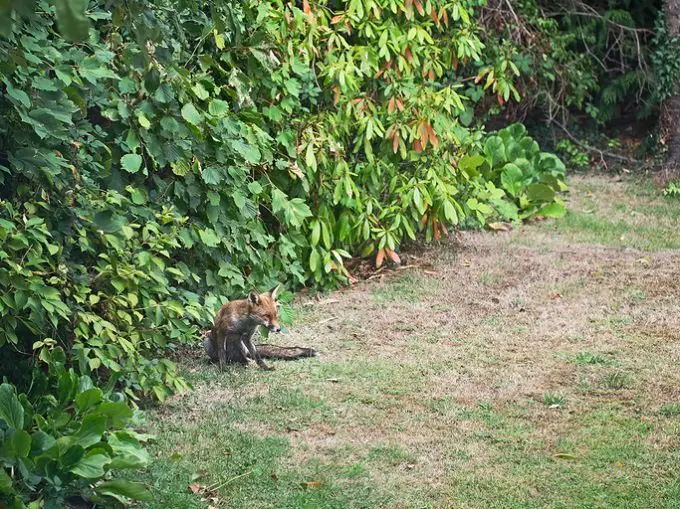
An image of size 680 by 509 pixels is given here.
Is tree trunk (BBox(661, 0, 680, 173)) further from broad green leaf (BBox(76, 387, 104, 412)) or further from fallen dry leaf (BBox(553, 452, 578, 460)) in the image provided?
broad green leaf (BBox(76, 387, 104, 412))

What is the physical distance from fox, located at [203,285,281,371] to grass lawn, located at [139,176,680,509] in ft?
0.45

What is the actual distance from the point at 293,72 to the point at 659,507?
4655 millimetres

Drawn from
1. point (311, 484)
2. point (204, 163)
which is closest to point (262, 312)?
point (204, 163)

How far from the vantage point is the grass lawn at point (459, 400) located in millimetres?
5023

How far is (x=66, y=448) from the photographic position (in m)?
4.50

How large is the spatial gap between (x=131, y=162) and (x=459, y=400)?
244cm

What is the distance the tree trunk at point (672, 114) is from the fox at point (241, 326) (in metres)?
6.90

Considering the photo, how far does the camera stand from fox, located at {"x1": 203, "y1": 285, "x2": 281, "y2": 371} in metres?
6.45

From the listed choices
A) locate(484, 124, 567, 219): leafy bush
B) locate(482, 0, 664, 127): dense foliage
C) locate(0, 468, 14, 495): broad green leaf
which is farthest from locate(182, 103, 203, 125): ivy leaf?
locate(482, 0, 664, 127): dense foliage

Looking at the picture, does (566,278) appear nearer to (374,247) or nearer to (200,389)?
(374,247)

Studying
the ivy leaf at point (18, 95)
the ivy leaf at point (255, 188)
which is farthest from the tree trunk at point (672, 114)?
the ivy leaf at point (18, 95)

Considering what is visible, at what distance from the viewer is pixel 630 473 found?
513cm

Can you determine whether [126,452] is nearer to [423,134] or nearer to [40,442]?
[40,442]

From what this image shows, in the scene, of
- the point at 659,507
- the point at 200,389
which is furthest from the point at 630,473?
the point at 200,389
